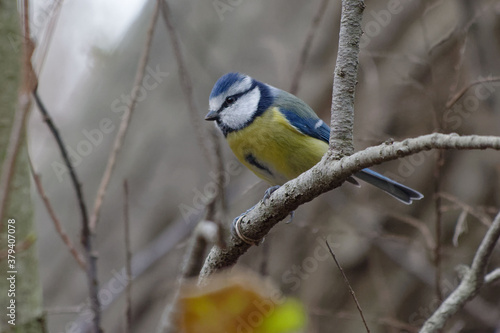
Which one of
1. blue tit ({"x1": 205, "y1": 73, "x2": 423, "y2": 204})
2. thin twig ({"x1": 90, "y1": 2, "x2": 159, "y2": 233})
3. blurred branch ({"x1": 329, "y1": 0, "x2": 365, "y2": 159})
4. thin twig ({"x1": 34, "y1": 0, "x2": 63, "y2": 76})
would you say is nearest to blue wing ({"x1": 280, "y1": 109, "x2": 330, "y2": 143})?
blue tit ({"x1": 205, "y1": 73, "x2": 423, "y2": 204})

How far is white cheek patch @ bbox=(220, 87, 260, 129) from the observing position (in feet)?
8.77

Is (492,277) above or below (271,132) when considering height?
above

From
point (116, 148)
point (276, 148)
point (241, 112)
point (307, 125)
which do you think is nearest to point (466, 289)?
point (116, 148)

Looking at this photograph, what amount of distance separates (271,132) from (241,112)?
23 centimetres

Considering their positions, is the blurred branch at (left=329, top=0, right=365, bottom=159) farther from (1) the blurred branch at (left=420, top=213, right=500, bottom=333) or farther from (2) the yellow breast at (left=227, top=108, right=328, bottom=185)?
(2) the yellow breast at (left=227, top=108, right=328, bottom=185)

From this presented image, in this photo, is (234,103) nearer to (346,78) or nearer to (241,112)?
(241,112)

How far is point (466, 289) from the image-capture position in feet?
4.99

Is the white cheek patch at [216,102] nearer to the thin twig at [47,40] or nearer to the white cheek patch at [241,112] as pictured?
the white cheek patch at [241,112]

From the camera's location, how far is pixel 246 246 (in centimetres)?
151

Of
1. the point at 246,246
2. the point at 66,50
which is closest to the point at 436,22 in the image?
the point at 246,246

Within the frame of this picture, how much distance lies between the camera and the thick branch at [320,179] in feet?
2.68

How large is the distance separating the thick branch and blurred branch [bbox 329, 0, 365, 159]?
2.3 inches

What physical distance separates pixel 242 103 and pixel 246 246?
1380mm

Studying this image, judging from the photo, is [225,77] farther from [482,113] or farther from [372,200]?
[482,113]
